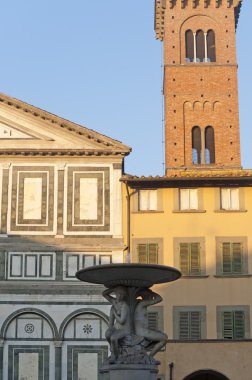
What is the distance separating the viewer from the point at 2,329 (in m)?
30.9

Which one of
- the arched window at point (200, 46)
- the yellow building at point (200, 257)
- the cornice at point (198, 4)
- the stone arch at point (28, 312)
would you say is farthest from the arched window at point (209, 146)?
the stone arch at point (28, 312)

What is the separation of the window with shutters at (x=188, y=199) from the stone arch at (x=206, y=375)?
21.2 ft

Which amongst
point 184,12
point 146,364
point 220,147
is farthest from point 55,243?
point 184,12

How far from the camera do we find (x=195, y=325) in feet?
101

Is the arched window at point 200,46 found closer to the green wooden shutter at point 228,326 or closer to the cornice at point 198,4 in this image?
the cornice at point 198,4

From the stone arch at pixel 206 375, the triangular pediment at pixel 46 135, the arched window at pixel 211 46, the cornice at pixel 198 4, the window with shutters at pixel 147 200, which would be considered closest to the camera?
the stone arch at pixel 206 375

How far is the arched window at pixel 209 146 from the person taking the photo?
5100cm

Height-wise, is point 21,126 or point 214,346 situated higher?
point 21,126

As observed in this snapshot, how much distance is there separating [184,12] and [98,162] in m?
24.9

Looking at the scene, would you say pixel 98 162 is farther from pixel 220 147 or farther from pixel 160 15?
pixel 160 15

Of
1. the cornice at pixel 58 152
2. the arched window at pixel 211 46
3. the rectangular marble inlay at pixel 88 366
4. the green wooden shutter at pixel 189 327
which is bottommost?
the rectangular marble inlay at pixel 88 366

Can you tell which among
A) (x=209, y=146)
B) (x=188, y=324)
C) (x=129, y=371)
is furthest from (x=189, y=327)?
(x=209, y=146)

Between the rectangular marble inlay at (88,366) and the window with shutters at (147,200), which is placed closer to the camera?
the rectangular marble inlay at (88,366)

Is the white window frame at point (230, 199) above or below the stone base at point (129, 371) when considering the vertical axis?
above
